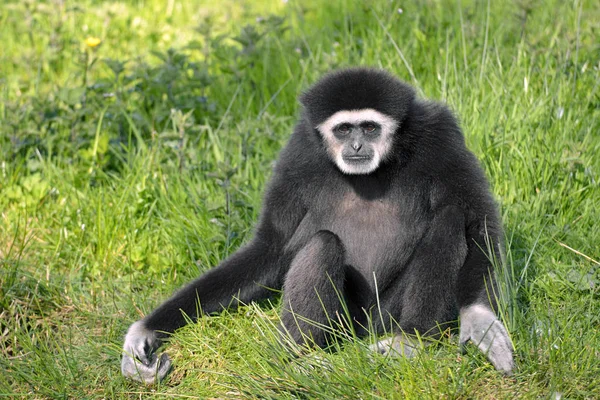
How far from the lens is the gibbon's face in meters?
4.50

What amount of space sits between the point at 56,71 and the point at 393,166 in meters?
4.67

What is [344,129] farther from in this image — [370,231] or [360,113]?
[370,231]

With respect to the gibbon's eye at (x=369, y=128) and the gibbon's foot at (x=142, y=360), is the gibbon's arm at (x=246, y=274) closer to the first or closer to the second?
the gibbon's foot at (x=142, y=360)

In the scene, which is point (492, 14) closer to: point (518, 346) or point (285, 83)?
point (285, 83)

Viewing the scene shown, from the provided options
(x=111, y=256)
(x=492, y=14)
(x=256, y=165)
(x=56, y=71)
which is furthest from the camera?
(x=56, y=71)

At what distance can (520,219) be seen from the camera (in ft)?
17.5

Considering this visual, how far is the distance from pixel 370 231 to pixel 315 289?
55 cm

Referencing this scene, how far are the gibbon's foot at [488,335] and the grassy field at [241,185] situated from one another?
0.08 metres

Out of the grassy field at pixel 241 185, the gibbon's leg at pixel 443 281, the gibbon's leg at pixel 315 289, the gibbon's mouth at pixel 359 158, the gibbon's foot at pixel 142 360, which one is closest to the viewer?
the grassy field at pixel 241 185

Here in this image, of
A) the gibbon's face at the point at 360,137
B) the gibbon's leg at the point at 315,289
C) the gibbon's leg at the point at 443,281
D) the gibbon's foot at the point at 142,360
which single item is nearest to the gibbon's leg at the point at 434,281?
the gibbon's leg at the point at 443,281

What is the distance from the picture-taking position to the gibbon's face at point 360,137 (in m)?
4.50

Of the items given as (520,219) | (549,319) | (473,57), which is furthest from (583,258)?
(473,57)

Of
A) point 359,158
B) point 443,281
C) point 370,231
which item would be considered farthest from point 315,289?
point 359,158

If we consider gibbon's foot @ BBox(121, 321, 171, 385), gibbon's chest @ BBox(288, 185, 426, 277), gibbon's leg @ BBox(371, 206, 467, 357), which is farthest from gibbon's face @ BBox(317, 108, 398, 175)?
gibbon's foot @ BBox(121, 321, 171, 385)
